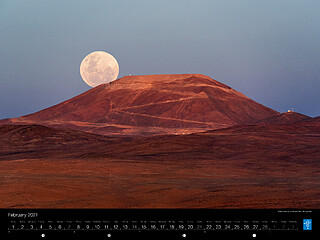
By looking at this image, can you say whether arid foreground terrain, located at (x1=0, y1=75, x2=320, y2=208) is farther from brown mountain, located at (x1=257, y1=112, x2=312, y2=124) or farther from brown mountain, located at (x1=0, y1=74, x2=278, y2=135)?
Result: brown mountain, located at (x1=0, y1=74, x2=278, y2=135)

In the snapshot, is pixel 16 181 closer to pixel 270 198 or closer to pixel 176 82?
pixel 270 198

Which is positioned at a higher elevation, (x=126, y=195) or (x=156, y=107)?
(x=156, y=107)
